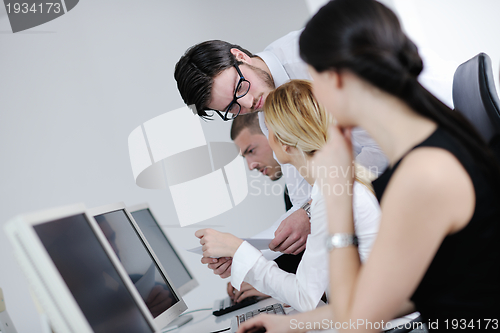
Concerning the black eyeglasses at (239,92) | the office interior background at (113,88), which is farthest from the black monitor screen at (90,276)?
the office interior background at (113,88)

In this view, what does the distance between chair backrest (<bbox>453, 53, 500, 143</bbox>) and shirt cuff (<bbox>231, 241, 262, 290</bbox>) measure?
86 centimetres

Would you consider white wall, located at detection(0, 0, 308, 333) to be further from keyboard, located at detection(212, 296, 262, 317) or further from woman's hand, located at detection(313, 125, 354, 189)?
woman's hand, located at detection(313, 125, 354, 189)

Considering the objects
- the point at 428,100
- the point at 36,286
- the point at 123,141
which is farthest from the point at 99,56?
the point at 428,100

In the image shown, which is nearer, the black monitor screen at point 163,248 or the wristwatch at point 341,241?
the wristwatch at point 341,241

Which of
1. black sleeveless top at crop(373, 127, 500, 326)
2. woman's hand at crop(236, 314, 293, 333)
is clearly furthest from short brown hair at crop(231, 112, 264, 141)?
black sleeveless top at crop(373, 127, 500, 326)

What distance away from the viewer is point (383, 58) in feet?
2.01

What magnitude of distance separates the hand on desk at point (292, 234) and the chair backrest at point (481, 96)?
68 centimetres

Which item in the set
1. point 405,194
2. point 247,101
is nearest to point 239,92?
point 247,101

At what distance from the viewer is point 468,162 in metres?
0.60

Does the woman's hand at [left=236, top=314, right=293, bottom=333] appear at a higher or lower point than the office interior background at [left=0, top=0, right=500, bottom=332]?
lower

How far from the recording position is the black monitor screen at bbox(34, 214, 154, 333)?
76cm

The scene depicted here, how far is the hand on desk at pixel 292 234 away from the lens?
1.38m

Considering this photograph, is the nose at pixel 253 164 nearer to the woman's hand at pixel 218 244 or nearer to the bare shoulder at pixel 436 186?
the woman's hand at pixel 218 244

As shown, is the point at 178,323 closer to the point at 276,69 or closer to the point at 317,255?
the point at 317,255
